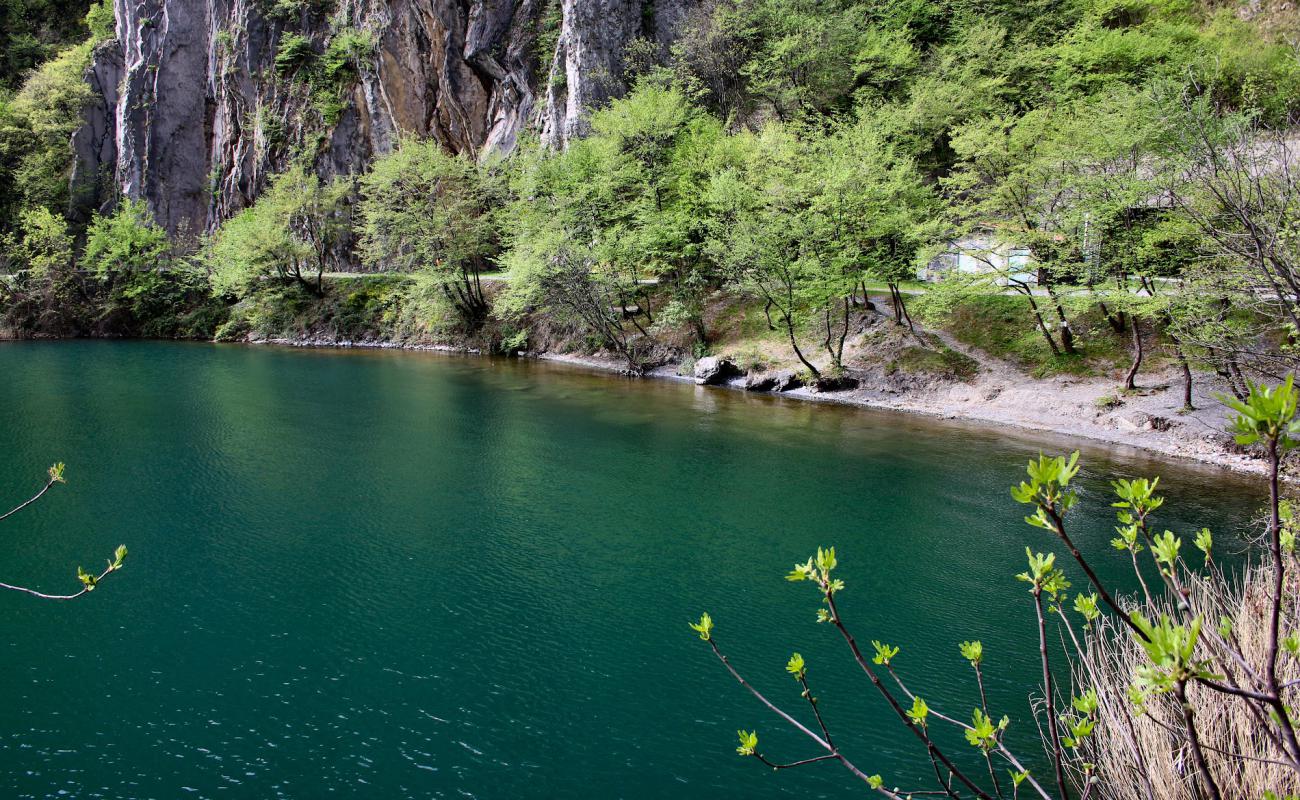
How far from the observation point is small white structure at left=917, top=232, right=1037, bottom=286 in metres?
24.5

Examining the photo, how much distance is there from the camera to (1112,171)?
21.4m

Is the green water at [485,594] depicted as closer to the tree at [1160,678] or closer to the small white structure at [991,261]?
the tree at [1160,678]

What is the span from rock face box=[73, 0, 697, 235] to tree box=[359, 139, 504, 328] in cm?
739

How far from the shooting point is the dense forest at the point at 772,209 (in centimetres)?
2275

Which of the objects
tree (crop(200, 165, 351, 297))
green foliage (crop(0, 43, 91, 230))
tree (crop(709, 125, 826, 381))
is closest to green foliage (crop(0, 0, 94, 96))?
green foliage (crop(0, 43, 91, 230))

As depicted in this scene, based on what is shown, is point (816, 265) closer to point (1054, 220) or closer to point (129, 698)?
point (1054, 220)

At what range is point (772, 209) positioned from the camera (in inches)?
1175

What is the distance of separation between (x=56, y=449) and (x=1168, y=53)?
49919 mm

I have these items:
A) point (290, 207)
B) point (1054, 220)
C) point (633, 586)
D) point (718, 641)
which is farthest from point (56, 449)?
point (290, 207)

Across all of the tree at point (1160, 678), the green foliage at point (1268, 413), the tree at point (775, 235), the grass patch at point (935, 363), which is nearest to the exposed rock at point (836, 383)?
the tree at point (775, 235)

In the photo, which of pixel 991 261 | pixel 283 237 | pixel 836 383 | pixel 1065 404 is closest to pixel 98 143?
pixel 283 237

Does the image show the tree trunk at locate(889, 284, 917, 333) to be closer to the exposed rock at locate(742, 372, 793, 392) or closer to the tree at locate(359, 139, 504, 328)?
the exposed rock at locate(742, 372, 793, 392)

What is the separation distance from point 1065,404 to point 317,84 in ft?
203

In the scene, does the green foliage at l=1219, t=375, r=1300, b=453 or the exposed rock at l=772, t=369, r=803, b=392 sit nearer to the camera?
the green foliage at l=1219, t=375, r=1300, b=453
